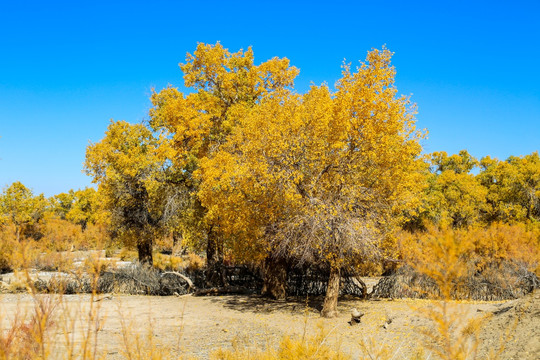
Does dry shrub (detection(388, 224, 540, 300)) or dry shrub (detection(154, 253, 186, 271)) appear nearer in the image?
dry shrub (detection(388, 224, 540, 300))

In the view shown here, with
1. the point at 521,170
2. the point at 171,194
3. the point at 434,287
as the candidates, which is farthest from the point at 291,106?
the point at 521,170

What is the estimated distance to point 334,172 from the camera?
11.8 meters

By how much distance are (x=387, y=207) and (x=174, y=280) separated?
11.0m

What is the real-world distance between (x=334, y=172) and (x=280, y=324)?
467 cm

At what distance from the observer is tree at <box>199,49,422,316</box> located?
10.9 m

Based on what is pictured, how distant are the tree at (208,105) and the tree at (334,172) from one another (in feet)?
16.3

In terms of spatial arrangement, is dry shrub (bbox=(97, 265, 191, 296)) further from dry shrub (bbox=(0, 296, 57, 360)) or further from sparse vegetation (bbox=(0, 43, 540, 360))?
dry shrub (bbox=(0, 296, 57, 360))

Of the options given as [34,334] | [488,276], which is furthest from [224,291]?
[34,334]

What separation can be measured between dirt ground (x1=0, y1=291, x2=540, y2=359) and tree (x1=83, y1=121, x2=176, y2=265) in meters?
3.51

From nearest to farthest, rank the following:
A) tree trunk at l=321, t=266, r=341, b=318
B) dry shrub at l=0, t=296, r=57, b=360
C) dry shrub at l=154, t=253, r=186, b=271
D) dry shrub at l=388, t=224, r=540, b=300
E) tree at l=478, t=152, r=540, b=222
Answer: dry shrub at l=0, t=296, r=57, b=360
tree trunk at l=321, t=266, r=341, b=318
dry shrub at l=388, t=224, r=540, b=300
dry shrub at l=154, t=253, r=186, b=271
tree at l=478, t=152, r=540, b=222

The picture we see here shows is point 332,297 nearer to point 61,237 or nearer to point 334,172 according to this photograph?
point 334,172

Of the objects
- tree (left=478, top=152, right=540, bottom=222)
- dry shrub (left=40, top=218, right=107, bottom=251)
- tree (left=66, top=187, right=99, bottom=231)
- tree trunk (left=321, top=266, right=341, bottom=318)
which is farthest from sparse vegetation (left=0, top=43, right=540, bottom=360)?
tree (left=66, top=187, right=99, bottom=231)

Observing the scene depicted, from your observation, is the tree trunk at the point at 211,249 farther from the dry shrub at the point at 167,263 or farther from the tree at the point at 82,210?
the tree at the point at 82,210

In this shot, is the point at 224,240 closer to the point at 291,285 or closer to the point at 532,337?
the point at 291,285
